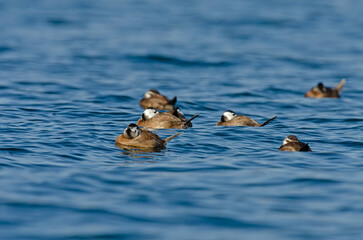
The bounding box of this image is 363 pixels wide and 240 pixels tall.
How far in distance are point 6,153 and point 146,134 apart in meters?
3.25

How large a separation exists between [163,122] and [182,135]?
158 cm

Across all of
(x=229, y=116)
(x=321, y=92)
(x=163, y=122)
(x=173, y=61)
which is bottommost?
(x=163, y=122)

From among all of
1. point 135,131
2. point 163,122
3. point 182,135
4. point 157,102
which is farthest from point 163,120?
point 157,102

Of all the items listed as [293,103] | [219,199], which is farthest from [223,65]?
[219,199]

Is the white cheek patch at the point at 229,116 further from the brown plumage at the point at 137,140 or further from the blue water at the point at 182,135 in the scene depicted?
the brown plumage at the point at 137,140

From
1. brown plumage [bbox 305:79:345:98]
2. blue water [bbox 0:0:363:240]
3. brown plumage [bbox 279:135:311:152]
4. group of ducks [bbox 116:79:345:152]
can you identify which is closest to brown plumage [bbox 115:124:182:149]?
group of ducks [bbox 116:79:345:152]

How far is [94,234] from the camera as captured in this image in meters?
9.08

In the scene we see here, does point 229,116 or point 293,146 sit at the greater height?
point 229,116

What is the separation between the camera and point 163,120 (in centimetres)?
1770

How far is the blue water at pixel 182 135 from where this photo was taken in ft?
32.0

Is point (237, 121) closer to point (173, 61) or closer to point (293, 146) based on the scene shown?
point (293, 146)

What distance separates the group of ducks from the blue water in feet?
0.98

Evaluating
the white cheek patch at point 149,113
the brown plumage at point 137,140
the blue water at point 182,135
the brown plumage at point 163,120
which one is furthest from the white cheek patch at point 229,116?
the brown plumage at point 137,140

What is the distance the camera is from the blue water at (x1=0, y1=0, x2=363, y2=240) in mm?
9766
